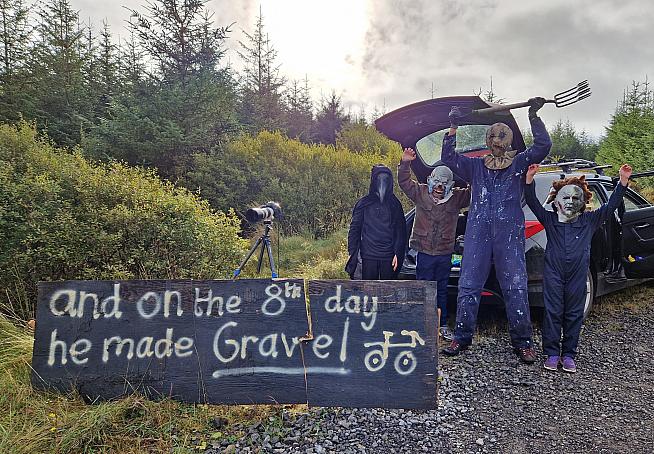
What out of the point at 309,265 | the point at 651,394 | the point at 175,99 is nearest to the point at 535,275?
the point at 651,394

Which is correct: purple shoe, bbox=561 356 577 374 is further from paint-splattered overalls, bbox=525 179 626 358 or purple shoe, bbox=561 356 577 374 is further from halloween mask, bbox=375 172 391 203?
halloween mask, bbox=375 172 391 203

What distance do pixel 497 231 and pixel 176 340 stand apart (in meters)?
2.65

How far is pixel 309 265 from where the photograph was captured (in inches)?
303

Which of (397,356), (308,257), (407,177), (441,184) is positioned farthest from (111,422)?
(308,257)

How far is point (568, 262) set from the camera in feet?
11.9

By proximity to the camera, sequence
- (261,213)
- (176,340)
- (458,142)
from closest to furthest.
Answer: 1. (176,340)
2. (261,213)
3. (458,142)

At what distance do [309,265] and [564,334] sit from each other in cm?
460

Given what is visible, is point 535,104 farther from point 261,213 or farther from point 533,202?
point 261,213

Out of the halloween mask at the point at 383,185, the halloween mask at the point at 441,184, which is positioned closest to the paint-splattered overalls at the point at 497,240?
the halloween mask at the point at 441,184

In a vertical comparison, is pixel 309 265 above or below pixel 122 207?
below

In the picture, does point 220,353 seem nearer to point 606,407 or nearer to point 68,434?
point 68,434

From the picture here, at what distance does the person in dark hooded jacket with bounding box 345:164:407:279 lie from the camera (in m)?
4.24

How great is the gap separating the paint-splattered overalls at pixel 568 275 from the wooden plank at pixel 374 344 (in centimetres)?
145

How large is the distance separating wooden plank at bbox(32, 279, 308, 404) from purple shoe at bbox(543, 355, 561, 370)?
6.79 ft
